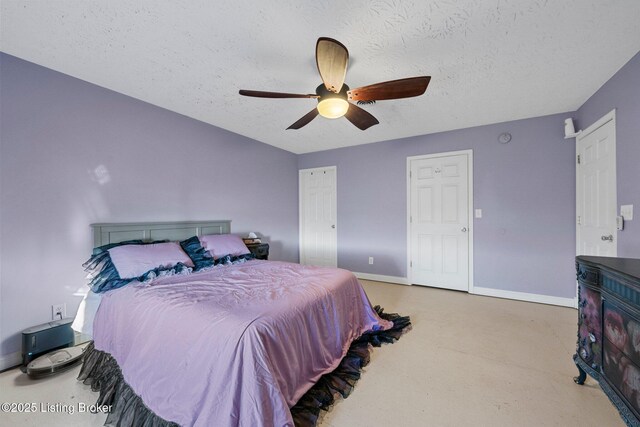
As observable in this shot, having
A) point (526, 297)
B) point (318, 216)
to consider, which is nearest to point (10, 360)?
point (318, 216)

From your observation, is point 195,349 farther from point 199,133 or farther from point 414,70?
point 199,133

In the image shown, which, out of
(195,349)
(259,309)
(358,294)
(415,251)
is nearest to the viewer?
(195,349)

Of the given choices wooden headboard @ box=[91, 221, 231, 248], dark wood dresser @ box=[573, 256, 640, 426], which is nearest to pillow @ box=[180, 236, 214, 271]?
wooden headboard @ box=[91, 221, 231, 248]

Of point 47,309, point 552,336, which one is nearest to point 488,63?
point 552,336

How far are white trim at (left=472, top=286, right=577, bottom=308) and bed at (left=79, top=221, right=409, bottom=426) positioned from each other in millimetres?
2097

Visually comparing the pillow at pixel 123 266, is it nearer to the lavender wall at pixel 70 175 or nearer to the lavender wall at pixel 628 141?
the lavender wall at pixel 70 175

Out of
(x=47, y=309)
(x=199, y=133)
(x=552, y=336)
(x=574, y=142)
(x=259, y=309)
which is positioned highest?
(x=199, y=133)

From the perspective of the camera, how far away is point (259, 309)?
1.44 m

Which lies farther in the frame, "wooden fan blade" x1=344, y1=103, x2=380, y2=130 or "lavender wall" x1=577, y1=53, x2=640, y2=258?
"wooden fan blade" x1=344, y1=103, x2=380, y2=130

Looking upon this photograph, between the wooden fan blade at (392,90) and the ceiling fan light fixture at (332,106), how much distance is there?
0.28 ft

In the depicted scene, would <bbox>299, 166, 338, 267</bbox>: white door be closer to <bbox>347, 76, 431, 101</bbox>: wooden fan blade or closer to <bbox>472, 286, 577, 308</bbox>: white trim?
<bbox>472, 286, 577, 308</bbox>: white trim

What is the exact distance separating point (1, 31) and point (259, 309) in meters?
2.53

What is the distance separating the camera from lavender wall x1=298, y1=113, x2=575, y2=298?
308 cm

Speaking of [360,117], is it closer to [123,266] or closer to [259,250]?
[259,250]
